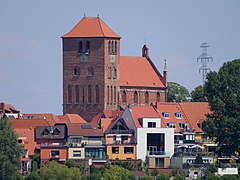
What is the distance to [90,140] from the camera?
505 feet

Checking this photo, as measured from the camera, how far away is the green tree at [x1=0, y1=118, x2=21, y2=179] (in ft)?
453

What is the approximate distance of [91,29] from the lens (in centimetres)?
Result: 17650

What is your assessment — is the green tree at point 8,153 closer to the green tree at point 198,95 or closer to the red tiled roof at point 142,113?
the red tiled roof at point 142,113

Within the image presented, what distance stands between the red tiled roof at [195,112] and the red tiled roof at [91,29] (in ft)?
52.8

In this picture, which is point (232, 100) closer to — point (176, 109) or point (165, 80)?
point (176, 109)

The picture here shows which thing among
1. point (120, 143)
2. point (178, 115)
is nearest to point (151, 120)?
point (120, 143)

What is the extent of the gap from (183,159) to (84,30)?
97.1 feet

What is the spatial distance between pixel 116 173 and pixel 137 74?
141 feet

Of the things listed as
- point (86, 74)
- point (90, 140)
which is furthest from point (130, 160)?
point (86, 74)

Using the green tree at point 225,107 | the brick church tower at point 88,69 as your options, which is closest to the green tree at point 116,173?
the green tree at point 225,107

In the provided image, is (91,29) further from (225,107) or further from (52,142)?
(225,107)

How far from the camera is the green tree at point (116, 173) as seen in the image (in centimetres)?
13962

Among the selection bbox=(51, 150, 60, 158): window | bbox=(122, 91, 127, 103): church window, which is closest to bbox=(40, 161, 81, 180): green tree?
bbox=(51, 150, 60, 158): window

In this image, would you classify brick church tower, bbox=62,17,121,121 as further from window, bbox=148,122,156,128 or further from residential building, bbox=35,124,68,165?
residential building, bbox=35,124,68,165
